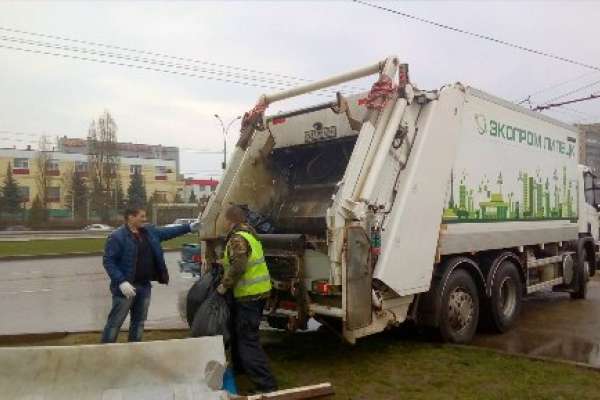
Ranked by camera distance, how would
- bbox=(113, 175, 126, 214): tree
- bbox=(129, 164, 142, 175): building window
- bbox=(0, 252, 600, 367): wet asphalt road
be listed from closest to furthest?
bbox=(0, 252, 600, 367): wet asphalt road
bbox=(113, 175, 126, 214): tree
bbox=(129, 164, 142, 175): building window

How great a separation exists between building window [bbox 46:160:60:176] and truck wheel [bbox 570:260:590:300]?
216 feet

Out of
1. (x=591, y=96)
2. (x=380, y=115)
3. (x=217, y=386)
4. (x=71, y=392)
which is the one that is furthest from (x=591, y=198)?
(x=591, y=96)

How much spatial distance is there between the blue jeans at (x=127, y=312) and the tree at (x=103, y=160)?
184 feet

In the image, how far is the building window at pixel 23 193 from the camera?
6726cm

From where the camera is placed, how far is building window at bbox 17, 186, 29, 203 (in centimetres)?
6726

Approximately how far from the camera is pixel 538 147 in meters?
7.96

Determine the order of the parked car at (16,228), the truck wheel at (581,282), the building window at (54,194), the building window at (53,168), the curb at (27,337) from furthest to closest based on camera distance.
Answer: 1. the building window at (54,194)
2. the building window at (53,168)
3. the parked car at (16,228)
4. the truck wheel at (581,282)
5. the curb at (27,337)

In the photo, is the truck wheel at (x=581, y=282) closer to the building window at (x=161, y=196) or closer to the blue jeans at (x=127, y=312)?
the blue jeans at (x=127, y=312)

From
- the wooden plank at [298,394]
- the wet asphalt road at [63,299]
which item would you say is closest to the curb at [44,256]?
the wet asphalt road at [63,299]

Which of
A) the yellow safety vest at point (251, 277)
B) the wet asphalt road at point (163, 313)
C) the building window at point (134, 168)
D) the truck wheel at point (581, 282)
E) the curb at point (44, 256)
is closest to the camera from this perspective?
the yellow safety vest at point (251, 277)

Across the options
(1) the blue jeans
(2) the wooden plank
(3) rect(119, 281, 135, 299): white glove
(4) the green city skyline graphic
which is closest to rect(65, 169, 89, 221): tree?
(4) the green city skyline graphic

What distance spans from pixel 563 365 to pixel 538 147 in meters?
3.51

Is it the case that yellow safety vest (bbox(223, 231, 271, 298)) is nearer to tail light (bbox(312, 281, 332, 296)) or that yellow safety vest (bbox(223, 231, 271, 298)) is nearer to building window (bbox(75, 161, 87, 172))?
tail light (bbox(312, 281, 332, 296))

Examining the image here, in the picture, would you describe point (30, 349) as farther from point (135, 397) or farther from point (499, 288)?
point (499, 288)
